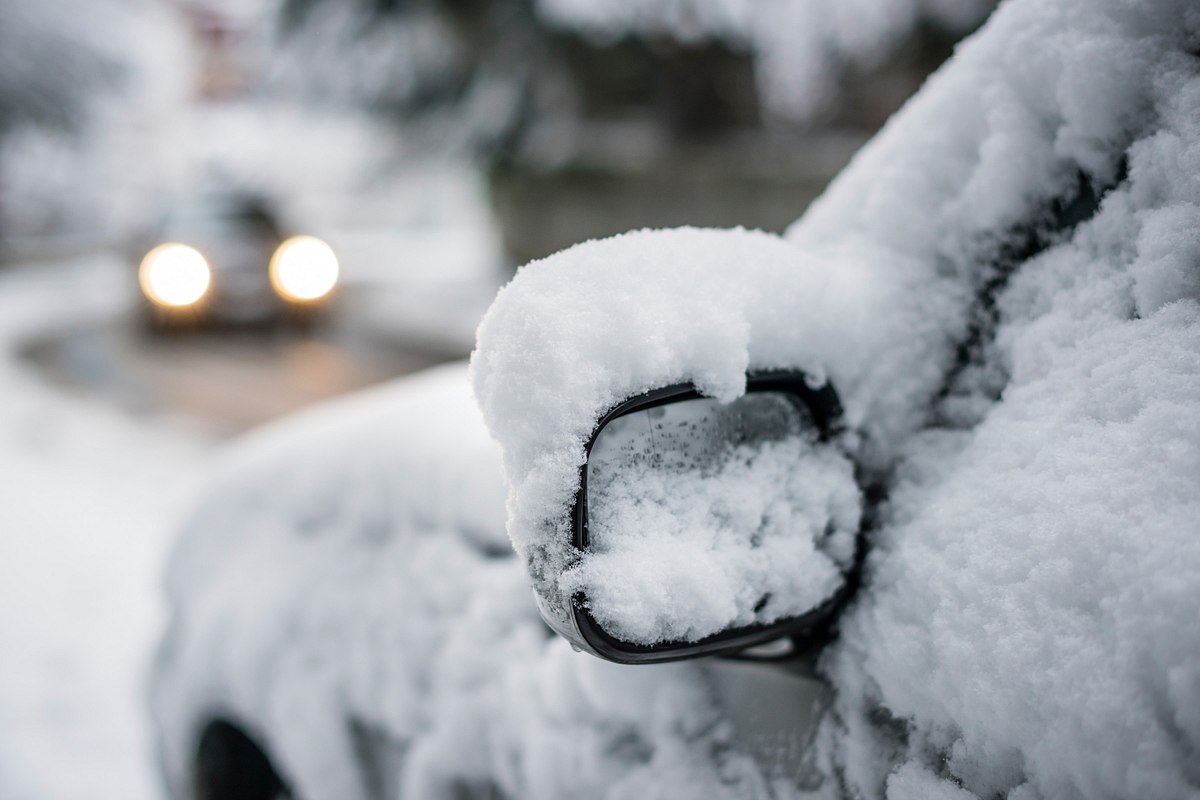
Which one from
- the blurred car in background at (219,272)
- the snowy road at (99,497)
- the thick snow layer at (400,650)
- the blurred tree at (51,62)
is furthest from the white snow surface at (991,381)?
the blurred tree at (51,62)

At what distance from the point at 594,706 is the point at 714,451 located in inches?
18.4

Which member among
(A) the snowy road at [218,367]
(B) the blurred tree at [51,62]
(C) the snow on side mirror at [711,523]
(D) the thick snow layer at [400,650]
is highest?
(B) the blurred tree at [51,62]

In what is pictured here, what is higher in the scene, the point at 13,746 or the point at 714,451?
the point at 714,451

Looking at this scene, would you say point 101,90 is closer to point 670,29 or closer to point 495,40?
point 495,40

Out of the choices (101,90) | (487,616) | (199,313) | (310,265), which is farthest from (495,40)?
(101,90)

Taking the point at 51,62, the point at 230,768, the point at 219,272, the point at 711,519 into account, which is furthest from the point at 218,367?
the point at 51,62

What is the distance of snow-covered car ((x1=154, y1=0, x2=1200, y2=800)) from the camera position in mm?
809

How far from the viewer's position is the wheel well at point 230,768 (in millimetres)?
1832

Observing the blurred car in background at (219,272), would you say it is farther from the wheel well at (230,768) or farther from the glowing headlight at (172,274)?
the wheel well at (230,768)

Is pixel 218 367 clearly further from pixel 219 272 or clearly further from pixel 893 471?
pixel 893 471

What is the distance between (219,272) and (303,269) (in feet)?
3.34

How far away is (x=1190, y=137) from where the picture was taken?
3.12 feet

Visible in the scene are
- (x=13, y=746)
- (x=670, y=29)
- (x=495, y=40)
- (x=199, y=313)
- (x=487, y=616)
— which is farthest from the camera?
(x=495, y=40)

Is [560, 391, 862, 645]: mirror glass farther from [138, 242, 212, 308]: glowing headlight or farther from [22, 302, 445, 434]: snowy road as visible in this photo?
[138, 242, 212, 308]: glowing headlight
